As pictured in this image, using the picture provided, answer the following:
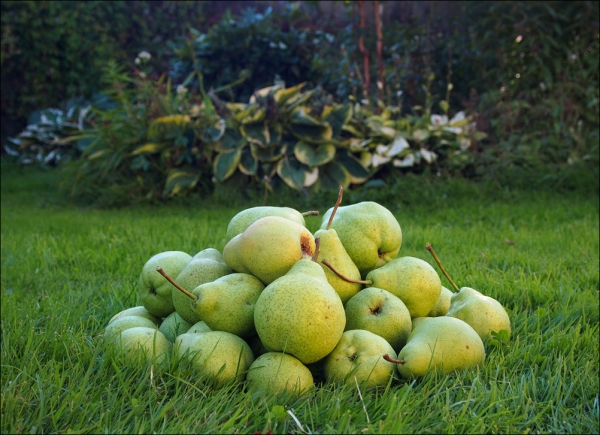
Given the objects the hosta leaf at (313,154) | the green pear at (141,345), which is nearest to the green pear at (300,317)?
the green pear at (141,345)

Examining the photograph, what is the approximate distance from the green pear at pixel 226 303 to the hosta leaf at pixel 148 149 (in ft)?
15.0

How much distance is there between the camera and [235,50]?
27.8 feet

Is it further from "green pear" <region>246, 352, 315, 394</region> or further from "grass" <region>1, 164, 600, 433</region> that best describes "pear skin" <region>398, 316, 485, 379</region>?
"green pear" <region>246, 352, 315, 394</region>

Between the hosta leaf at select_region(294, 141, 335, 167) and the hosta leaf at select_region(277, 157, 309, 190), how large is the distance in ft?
0.32

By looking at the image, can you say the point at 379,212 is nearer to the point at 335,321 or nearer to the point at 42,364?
the point at 335,321

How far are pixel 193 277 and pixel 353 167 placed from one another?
14.2ft

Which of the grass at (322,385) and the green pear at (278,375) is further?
the green pear at (278,375)

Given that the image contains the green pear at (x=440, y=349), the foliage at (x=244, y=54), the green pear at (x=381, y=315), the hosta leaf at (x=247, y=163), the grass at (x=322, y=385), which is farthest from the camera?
the foliage at (x=244, y=54)

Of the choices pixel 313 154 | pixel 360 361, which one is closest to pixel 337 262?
pixel 360 361

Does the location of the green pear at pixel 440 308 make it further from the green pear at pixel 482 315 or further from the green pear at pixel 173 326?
the green pear at pixel 173 326

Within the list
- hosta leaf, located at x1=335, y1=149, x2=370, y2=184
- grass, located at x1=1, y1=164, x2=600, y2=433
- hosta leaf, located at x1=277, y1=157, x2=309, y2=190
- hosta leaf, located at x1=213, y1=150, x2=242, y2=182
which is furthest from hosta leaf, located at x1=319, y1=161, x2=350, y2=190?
grass, located at x1=1, y1=164, x2=600, y2=433

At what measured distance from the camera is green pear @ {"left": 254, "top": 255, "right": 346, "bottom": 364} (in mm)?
1605

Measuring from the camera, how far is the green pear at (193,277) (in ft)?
6.24

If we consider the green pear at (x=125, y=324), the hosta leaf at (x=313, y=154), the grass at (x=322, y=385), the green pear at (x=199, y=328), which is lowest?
the grass at (x=322, y=385)
